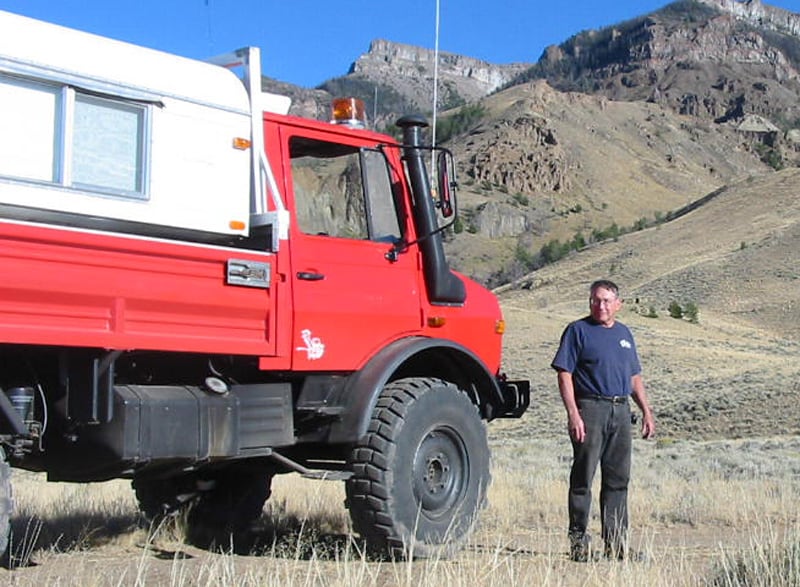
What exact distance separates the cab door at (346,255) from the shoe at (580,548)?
1739 millimetres

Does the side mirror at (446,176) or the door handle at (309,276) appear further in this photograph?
the side mirror at (446,176)

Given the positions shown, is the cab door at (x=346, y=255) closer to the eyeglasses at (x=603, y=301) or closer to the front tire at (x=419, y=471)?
the front tire at (x=419, y=471)

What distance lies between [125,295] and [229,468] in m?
2.85

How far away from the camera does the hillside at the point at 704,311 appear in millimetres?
28234

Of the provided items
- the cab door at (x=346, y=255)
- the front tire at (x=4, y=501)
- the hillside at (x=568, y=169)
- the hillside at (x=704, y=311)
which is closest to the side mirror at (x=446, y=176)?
the cab door at (x=346, y=255)

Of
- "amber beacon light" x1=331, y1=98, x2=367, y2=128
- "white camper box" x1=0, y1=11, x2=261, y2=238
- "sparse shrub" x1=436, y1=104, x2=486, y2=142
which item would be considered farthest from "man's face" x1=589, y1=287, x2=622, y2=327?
"sparse shrub" x1=436, y1=104, x2=486, y2=142

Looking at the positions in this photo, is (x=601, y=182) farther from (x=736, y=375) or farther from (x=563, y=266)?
(x=736, y=375)

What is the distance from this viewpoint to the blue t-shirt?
7805mm

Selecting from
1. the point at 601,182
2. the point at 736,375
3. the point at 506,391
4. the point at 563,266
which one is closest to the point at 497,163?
the point at 601,182

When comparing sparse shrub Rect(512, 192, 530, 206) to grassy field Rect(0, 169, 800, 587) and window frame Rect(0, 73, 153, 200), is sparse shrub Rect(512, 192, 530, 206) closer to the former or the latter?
grassy field Rect(0, 169, 800, 587)

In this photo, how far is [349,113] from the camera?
8.16m

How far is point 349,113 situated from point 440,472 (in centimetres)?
253

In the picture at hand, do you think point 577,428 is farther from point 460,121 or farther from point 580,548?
point 460,121

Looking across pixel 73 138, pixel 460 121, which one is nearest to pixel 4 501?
pixel 73 138
